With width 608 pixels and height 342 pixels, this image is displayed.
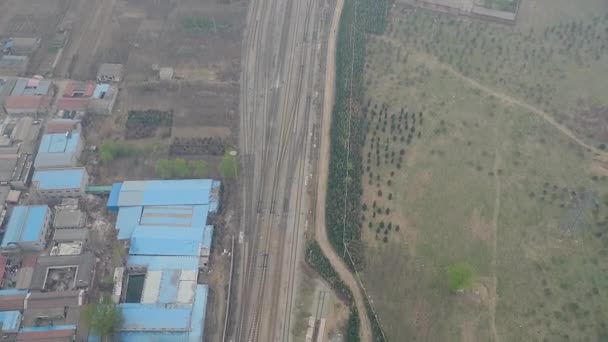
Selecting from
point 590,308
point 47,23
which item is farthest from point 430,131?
point 47,23

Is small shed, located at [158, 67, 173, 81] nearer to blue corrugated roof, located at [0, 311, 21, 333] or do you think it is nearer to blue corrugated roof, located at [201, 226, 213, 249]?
blue corrugated roof, located at [201, 226, 213, 249]

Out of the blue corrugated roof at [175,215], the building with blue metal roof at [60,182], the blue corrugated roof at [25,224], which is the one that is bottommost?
the blue corrugated roof at [25,224]

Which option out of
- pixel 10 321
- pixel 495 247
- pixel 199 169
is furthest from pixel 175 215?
pixel 495 247

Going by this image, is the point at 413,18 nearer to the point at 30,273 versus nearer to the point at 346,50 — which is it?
the point at 346,50

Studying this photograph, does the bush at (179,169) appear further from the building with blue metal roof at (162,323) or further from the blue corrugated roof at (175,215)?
the building with blue metal roof at (162,323)

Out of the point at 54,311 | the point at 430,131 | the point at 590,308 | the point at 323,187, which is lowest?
the point at 54,311

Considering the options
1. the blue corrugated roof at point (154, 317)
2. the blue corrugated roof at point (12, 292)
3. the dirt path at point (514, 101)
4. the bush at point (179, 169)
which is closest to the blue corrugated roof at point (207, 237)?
the blue corrugated roof at point (154, 317)
